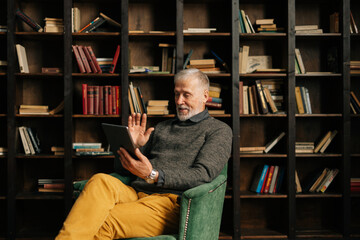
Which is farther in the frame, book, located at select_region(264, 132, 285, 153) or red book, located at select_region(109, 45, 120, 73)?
book, located at select_region(264, 132, 285, 153)

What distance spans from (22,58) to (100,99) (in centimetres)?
80

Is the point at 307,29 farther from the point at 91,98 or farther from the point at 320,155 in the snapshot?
the point at 91,98

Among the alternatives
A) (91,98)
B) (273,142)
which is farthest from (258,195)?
(91,98)

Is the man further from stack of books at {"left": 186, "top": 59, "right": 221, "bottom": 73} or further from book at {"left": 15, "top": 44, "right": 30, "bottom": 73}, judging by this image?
book at {"left": 15, "top": 44, "right": 30, "bottom": 73}

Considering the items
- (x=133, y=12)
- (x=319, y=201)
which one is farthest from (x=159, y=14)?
(x=319, y=201)

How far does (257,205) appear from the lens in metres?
3.29

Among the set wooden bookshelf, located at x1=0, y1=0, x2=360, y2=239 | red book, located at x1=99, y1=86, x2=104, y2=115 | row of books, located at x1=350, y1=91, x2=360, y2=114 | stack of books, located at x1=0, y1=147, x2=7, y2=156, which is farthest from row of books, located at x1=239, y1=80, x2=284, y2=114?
stack of books, located at x1=0, y1=147, x2=7, y2=156

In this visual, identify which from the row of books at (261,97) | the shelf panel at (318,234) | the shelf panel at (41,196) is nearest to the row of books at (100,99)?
the shelf panel at (41,196)

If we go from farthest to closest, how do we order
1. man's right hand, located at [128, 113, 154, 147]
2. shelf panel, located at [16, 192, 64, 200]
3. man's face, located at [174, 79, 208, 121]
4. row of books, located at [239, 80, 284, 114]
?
row of books, located at [239, 80, 284, 114]
shelf panel, located at [16, 192, 64, 200]
man's face, located at [174, 79, 208, 121]
man's right hand, located at [128, 113, 154, 147]

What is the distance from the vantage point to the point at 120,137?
1.83 m

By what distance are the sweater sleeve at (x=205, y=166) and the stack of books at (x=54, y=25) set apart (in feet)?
6.07

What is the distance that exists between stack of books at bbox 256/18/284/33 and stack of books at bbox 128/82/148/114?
1295mm

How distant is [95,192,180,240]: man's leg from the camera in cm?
168

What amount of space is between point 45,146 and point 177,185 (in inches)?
75.4
